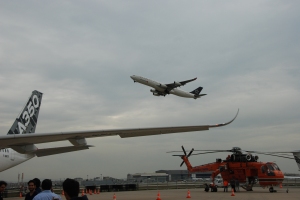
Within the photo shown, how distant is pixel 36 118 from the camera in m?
21.3

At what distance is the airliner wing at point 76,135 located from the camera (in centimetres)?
1229

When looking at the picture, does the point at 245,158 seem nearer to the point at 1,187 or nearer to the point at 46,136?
the point at 46,136

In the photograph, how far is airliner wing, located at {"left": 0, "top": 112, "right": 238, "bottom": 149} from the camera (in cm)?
1229

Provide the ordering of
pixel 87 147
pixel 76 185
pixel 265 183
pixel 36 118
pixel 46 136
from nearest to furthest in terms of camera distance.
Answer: pixel 76 185
pixel 46 136
pixel 87 147
pixel 36 118
pixel 265 183

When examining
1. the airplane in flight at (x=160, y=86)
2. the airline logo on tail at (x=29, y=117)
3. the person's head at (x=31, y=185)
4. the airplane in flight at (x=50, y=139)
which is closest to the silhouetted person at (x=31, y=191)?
the person's head at (x=31, y=185)

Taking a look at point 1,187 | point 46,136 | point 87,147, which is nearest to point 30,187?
point 1,187

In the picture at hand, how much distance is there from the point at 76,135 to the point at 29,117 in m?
8.94

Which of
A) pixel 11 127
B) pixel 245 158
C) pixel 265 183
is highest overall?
pixel 11 127

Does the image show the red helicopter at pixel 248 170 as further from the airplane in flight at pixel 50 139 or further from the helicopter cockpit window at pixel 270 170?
the airplane in flight at pixel 50 139

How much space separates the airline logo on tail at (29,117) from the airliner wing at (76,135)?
20.4 feet

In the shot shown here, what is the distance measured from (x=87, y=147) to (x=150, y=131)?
2828 millimetres

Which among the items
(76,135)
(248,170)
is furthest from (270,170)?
(76,135)

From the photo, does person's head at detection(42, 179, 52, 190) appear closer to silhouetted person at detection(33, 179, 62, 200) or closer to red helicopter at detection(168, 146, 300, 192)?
silhouetted person at detection(33, 179, 62, 200)

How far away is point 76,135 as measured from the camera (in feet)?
42.8
